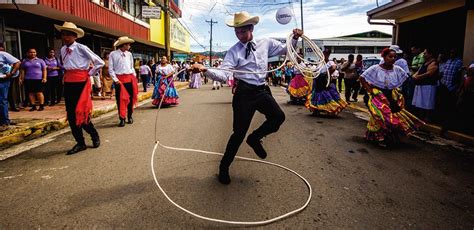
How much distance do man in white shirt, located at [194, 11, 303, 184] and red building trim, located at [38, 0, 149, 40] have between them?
766 cm

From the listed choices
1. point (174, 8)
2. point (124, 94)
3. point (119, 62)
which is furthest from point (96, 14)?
point (174, 8)

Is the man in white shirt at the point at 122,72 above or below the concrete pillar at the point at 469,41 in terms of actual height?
below

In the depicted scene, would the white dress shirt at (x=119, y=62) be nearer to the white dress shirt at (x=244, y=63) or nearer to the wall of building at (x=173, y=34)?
the white dress shirt at (x=244, y=63)

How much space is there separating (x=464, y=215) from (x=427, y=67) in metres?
5.37

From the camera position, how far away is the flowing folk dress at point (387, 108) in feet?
18.0

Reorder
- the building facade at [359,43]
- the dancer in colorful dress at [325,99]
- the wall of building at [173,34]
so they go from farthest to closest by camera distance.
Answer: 1. the building facade at [359,43]
2. the wall of building at [173,34]
3. the dancer in colorful dress at [325,99]

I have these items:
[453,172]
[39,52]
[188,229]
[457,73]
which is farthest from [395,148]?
[39,52]

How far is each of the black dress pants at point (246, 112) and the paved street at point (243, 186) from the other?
0.40 metres

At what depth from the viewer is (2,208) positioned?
3.03m

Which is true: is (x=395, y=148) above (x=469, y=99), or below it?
below

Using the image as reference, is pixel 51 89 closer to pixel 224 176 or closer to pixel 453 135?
pixel 224 176

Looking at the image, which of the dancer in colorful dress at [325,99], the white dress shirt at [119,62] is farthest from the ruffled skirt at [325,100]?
the white dress shirt at [119,62]

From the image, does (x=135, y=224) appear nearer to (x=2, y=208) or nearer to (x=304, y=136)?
(x=2, y=208)

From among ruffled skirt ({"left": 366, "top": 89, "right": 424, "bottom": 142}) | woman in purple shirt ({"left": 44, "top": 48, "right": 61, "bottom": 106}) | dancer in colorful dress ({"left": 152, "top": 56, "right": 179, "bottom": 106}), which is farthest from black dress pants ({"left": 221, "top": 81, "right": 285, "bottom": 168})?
woman in purple shirt ({"left": 44, "top": 48, "right": 61, "bottom": 106})
